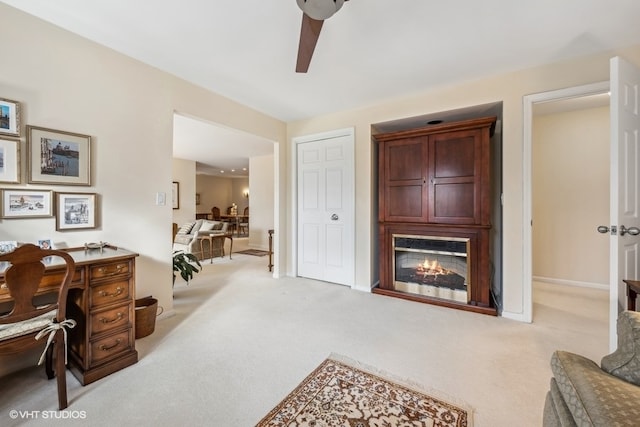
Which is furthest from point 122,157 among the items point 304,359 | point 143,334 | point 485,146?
point 485,146

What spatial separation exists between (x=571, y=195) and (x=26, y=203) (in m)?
5.96

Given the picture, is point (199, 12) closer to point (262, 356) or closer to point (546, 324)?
point (262, 356)

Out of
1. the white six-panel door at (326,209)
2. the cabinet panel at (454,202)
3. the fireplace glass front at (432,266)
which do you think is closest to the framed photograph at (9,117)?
the white six-panel door at (326,209)

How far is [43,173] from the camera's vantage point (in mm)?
1947

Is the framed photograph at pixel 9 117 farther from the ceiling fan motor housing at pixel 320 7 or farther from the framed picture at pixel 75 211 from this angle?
the ceiling fan motor housing at pixel 320 7

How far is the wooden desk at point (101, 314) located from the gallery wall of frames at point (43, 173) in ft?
1.09

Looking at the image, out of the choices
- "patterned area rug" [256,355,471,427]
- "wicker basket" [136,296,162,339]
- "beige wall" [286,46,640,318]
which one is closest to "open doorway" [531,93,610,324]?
"beige wall" [286,46,640,318]

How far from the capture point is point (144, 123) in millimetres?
2510

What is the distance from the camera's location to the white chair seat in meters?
1.38

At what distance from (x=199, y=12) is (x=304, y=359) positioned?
261 centimetres

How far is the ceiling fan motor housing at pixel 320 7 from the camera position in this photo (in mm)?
1336

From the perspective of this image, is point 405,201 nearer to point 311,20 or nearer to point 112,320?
point 311,20
